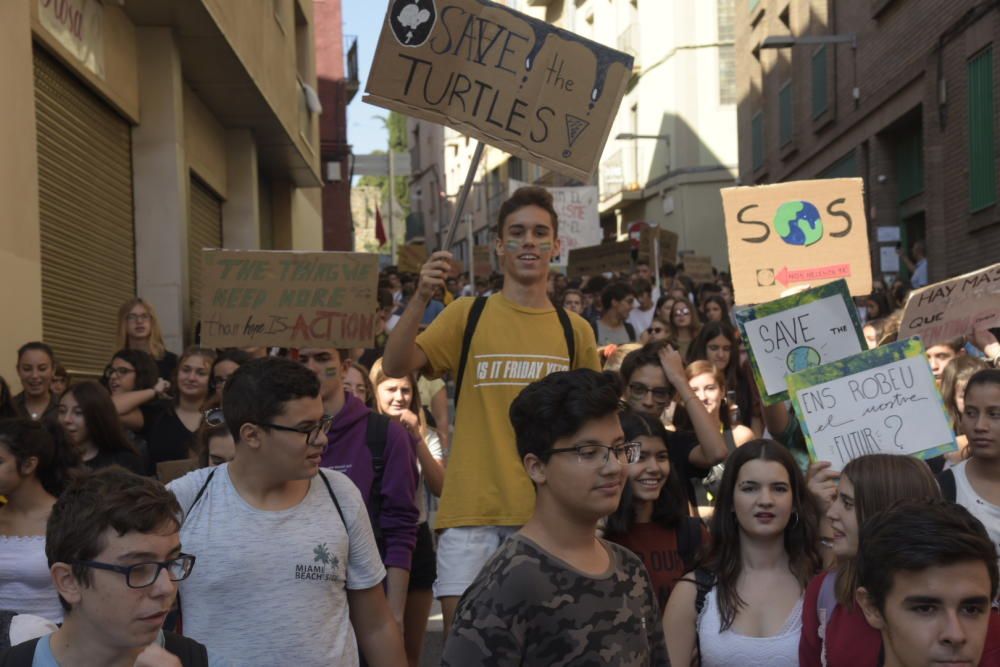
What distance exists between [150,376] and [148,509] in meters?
5.21

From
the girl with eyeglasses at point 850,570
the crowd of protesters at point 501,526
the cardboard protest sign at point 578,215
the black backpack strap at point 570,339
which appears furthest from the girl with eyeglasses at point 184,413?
the cardboard protest sign at point 578,215

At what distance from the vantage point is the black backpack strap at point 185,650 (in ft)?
11.3

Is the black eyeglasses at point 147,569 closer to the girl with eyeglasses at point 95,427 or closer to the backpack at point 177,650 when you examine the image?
the backpack at point 177,650

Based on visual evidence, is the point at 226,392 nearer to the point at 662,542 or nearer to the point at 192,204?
the point at 662,542

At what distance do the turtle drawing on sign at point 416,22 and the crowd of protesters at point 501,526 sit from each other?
1.21 meters

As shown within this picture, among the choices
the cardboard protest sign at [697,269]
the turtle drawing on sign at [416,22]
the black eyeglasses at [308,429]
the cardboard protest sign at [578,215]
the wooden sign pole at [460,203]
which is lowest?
the black eyeglasses at [308,429]

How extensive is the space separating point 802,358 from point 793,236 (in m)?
1.43

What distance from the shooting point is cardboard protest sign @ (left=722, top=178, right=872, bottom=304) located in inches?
322

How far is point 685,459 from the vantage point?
6.54 m

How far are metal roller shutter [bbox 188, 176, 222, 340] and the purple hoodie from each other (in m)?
9.10

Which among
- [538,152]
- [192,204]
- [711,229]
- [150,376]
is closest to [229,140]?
[192,204]

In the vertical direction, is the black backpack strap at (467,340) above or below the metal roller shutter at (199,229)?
below

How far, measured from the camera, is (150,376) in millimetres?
8414

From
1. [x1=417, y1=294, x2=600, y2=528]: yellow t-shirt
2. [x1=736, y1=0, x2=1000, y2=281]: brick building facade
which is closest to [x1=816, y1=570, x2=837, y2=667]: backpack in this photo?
[x1=417, y1=294, x2=600, y2=528]: yellow t-shirt
